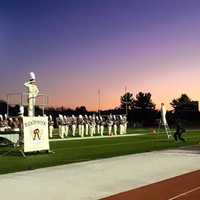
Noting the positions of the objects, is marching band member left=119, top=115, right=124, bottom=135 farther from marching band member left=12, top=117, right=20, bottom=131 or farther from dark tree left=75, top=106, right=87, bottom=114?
dark tree left=75, top=106, right=87, bottom=114

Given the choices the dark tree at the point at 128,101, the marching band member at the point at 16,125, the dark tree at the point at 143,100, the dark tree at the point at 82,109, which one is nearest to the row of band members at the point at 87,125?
the marching band member at the point at 16,125

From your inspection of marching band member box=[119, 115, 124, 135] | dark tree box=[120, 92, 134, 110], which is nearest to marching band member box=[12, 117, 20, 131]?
marching band member box=[119, 115, 124, 135]

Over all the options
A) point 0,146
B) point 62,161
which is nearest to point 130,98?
point 0,146

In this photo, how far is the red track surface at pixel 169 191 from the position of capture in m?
11.2

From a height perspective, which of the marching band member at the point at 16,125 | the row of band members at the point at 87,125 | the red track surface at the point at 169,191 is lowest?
the red track surface at the point at 169,191

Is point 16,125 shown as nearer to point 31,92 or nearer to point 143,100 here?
point 31,92

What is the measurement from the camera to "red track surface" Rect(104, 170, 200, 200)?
36.9 ft

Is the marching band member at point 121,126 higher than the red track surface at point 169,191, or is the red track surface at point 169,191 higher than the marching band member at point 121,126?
the marching band member at point 121,126

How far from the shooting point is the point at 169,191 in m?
12.0

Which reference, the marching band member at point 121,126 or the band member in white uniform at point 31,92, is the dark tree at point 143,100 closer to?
the marching band member at point 121,126

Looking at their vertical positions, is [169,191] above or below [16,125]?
below

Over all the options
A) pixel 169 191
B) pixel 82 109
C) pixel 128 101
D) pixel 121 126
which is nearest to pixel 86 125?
pixel 121 126

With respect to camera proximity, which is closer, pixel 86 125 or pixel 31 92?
Result: pixel 31 92

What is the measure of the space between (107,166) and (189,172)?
2194 millimetres
